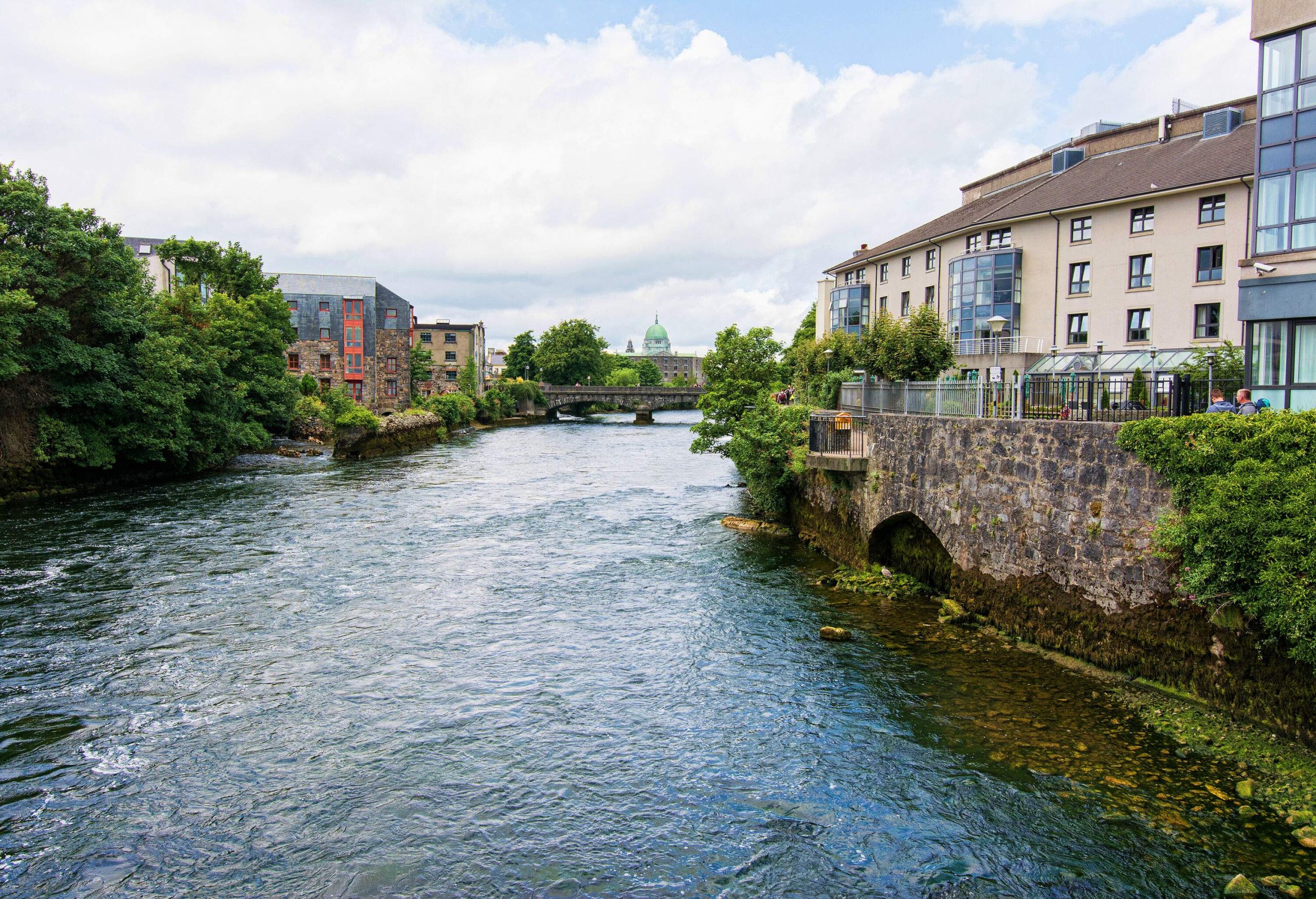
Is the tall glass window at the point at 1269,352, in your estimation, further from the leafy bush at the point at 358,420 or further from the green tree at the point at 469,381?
the green tree at the point at 469,381

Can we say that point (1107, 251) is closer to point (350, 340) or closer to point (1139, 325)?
point (1139, 325)

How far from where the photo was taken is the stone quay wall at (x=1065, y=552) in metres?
11.2

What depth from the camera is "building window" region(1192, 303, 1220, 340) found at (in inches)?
1313

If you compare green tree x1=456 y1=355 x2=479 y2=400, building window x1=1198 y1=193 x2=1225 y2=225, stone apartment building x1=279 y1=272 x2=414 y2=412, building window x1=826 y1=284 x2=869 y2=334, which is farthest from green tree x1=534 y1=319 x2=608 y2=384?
building window x1=1198 y1=193 x2=1225 y2=225

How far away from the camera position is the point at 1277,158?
1716 centimetres

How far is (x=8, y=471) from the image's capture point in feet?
98.2

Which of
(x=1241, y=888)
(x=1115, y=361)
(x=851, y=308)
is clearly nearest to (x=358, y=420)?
(x=851, y=308)

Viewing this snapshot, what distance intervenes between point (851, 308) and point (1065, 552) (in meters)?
44.5

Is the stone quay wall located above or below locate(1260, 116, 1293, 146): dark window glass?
below

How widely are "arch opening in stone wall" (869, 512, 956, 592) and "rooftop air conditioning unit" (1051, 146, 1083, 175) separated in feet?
111

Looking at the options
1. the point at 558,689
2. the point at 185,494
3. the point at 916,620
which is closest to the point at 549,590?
the point at 558,689

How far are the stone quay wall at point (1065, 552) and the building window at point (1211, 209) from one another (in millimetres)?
23055

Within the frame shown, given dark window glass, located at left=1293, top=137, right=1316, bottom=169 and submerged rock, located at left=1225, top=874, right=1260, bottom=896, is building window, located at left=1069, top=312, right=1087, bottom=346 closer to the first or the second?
dark window glass, located at left=1293, top=137, right=1316, bottom=169

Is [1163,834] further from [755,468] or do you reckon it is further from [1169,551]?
[755,468]
